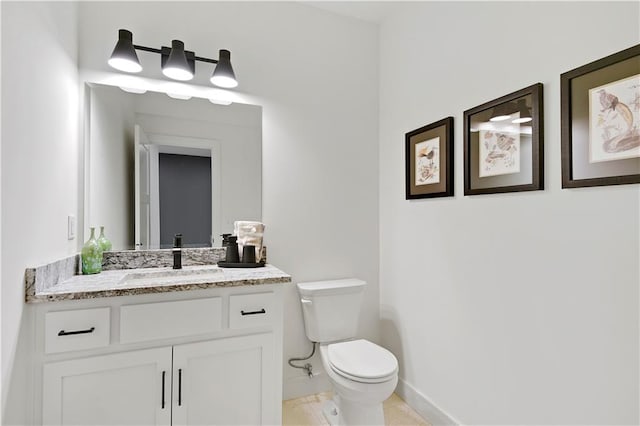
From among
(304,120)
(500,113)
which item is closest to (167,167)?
(304,120)

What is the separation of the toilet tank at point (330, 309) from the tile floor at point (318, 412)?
0.43 metres

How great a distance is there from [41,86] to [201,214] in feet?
3.17

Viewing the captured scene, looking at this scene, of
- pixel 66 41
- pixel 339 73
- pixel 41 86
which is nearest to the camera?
pixel 41 86

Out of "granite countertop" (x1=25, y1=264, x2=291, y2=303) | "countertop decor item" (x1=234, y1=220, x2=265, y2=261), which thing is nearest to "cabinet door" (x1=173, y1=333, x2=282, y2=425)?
"granite countertop" (x1=25, y1=264, x2=291, y2=303)

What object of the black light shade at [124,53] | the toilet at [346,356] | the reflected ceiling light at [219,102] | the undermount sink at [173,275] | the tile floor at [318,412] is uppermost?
the black light shade at [124,53]

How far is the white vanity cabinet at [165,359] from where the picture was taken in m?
1.29

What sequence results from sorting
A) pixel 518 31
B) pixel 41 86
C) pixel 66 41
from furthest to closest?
1. pixel 66 41
2. pixel 518 31
3. pixel 41 86

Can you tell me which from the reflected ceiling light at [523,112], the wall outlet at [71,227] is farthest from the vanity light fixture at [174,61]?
the reflected ceiling light at [523,112]

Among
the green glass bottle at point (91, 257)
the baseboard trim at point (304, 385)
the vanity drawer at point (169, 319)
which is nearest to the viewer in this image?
the vanity drawer at point (169, 319)

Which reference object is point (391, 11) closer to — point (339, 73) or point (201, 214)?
point (339, 73)

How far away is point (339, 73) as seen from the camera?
7.87 feet

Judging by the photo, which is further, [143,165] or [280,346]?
[143,165]

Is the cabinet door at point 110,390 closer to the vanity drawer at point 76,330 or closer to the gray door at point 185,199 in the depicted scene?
the vanity drawer at point 76,330

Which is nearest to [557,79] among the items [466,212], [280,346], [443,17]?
[466,212]
